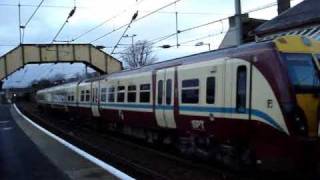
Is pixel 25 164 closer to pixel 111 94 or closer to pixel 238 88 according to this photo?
pixel 238 88

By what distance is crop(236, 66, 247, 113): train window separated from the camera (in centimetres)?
1309

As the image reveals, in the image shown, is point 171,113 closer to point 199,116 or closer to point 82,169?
point 199,116

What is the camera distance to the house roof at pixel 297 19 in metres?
25.0

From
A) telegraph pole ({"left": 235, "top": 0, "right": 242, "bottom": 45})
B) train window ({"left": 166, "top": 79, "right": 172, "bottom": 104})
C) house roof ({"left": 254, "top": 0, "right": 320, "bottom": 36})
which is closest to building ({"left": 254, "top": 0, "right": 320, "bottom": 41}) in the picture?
house roof ({"left": 254, "top": 0, "right": 320, "bottom": 36})

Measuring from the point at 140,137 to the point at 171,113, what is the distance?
499 centimetres

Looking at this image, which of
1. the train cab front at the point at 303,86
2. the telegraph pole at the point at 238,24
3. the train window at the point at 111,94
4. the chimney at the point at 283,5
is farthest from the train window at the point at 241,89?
the chimney at the point at 283,5

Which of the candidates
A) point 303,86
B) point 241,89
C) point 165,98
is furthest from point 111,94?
point 303,86

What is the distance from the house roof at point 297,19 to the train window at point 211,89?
35.6 ft

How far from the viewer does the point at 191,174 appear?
47.0 feet

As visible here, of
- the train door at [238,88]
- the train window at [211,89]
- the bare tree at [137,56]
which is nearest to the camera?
the train door at [238,88]

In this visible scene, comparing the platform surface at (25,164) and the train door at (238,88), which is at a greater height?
the train door at (238,88)

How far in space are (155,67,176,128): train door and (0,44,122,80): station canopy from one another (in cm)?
3194

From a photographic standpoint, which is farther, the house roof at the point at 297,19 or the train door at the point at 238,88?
the house roof at the point at 297,19

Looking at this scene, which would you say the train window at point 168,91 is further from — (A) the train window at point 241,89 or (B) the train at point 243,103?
(A) the train window at point 241,89
